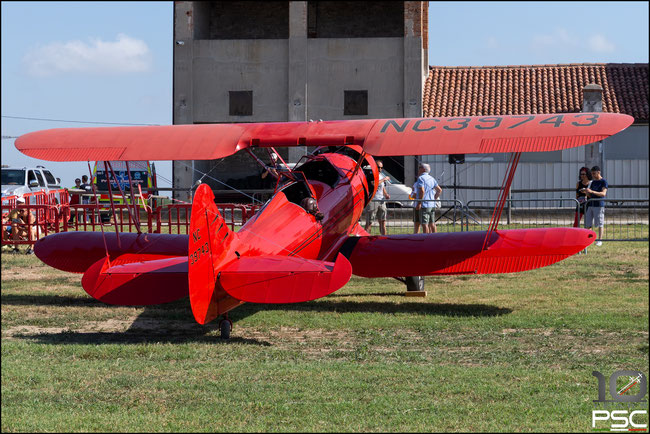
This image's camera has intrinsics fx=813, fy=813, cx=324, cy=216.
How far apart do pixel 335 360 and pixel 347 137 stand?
10.5ft

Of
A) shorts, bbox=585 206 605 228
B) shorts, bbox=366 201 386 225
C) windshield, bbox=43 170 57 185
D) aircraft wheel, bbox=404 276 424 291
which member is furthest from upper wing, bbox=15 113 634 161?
windshield, bbox=43 170 57 185

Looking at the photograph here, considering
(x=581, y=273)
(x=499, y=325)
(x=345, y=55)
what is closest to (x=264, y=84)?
(x=345, y=55)

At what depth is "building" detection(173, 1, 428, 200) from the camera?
34.1 metres

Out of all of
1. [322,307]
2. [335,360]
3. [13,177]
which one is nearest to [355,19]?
[13,177]

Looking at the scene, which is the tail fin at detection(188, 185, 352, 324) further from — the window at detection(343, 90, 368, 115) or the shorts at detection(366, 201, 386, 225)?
the window at detection(343, 90, 368, 115)

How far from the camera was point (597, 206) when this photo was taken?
16.2 metres

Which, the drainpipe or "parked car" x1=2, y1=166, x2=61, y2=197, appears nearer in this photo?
"parked car" x1=2, y1=166, x2=61, y2=197

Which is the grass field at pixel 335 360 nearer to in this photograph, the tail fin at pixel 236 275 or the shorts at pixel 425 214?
the tail fin at pixel 236 275

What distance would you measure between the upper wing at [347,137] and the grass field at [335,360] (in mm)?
1978

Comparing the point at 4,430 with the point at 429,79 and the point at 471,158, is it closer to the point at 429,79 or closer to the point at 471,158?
the point at 471,158

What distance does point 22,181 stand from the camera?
80.3 ft

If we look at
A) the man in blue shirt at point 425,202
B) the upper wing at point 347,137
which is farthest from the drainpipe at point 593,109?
the upper wing at point 347,137

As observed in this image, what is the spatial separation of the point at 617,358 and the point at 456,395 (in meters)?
2.02

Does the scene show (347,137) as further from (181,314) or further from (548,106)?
(548,106)
